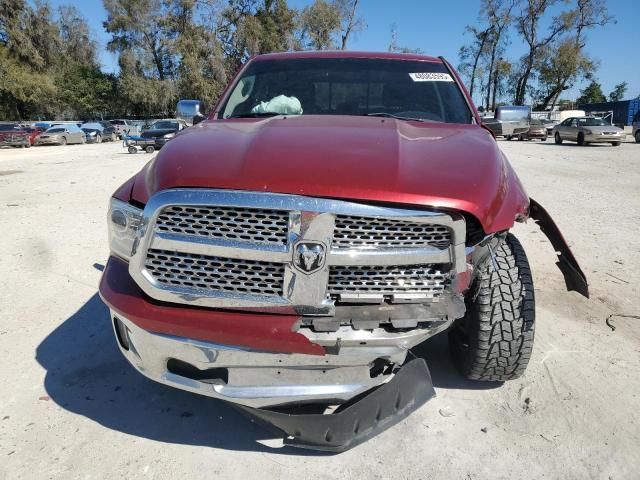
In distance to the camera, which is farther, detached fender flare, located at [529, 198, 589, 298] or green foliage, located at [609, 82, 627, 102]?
green foliage, located at [609, 82, 627, 102]

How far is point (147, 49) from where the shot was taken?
5144cm

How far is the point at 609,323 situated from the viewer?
3504 millimetres

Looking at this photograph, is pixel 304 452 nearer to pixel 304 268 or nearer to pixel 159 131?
pixel 304 268

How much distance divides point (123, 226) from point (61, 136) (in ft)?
115

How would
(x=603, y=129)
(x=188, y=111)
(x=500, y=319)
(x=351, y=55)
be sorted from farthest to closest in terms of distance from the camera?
→ (x=603, y=129), (x=188, y=111), (x=351, y=55), (x=500, y=319)

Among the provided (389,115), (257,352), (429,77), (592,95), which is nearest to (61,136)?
(429,77)

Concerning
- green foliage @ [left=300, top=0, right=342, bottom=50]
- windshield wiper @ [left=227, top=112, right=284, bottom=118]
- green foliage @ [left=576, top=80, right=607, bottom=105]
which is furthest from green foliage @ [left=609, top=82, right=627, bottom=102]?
windshield wiper @ [left=227, top=112, right=284, bottom=118]

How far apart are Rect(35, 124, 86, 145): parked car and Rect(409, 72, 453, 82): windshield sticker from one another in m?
33.6

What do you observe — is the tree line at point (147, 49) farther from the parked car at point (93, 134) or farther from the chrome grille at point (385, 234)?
the chrome grille at point (385, 234)

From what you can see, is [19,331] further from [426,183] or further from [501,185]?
[501,185]

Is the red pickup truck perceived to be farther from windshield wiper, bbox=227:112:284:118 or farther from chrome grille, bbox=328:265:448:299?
windshield wiper, bbox=227:112:284:118

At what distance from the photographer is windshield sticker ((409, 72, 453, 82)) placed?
344 centimetres

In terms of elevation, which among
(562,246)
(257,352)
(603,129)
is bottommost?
(257,352)

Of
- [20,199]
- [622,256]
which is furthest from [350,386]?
[20,199]
